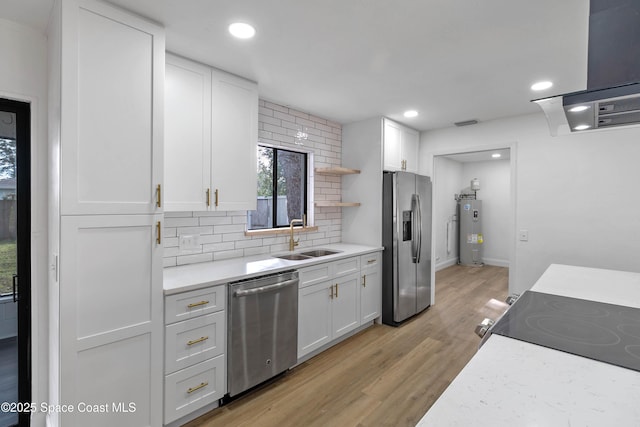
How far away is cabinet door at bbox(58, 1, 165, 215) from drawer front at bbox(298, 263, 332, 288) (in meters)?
1.34

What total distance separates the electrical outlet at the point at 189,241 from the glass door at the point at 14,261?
0.92 m

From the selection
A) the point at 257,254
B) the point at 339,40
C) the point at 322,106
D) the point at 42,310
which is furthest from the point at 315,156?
the point at 42,310

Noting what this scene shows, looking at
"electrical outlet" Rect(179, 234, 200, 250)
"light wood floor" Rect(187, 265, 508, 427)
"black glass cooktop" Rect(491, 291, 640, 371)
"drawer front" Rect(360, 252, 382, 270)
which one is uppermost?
"electrical outlet" Rect(179, 234, 200, 250)

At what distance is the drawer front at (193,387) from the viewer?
1.92 meters

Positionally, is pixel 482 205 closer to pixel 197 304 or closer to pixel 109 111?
pixel 197 304

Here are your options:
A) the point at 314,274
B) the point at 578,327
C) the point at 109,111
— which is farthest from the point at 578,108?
the point at 109,111

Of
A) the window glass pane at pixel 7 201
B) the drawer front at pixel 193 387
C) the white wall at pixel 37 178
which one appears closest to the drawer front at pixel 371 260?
the drawer front at pixel 193 387

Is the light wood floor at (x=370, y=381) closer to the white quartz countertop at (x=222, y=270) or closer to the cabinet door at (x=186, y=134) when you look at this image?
the white quartz countertop at (x=222, y=270)

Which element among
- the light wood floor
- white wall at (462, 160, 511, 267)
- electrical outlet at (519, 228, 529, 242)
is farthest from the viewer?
white wall at (462, 160, 511, 267)

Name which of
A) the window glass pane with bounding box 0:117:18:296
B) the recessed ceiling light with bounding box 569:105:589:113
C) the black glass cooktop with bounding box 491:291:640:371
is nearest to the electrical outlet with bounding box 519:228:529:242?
the black glass cooktop with bounding box 491:291:640:371

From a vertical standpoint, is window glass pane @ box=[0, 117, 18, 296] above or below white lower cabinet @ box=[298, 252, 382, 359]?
above

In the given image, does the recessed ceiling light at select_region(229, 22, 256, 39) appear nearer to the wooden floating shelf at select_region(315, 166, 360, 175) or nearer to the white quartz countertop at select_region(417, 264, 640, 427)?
the wooden floating shelf at select_region(315, 166, 360, 175)

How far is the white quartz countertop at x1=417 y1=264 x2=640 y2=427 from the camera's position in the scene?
757mm

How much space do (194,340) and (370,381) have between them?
4.75 feet
